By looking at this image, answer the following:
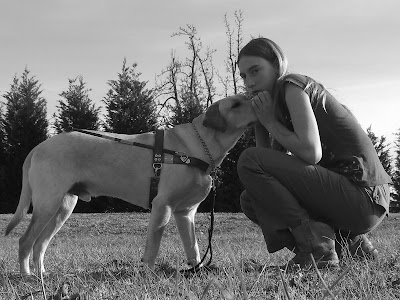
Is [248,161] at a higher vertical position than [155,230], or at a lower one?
higher

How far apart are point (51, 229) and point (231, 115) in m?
1.82

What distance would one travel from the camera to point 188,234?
→ 4.19 m

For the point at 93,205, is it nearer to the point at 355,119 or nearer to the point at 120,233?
the point at 120,233

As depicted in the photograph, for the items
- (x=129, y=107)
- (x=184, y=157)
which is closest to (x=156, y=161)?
(x=184, y=157)

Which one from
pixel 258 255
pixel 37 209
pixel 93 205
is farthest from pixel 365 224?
pixel 93 205

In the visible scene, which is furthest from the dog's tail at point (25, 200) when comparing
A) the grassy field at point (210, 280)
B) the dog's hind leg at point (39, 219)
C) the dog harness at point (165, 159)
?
the dog harness at point (165, 159)

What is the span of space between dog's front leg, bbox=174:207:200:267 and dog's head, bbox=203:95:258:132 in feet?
2.40

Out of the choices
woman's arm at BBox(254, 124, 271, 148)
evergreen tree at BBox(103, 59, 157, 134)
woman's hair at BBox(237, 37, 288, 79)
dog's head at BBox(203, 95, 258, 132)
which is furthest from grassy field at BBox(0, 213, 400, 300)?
evergreen tree at BBox(103, 59, 157, 134)

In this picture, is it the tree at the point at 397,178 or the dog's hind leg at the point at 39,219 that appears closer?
the dog's hind leg at the point at 39,219

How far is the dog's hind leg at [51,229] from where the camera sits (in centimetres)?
438

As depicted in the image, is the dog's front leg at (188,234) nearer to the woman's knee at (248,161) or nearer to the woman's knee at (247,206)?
the woman's knee at (247,206)

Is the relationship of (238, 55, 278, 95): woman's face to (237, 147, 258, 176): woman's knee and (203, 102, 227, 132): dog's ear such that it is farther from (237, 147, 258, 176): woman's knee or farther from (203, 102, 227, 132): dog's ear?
(203, 102, 227, 132): dog's ear

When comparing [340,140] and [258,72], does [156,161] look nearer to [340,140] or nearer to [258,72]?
[258,72]

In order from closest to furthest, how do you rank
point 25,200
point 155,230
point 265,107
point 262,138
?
1. point 265,107
2. point 155,230
3. point 262,138
4. point 25,200
